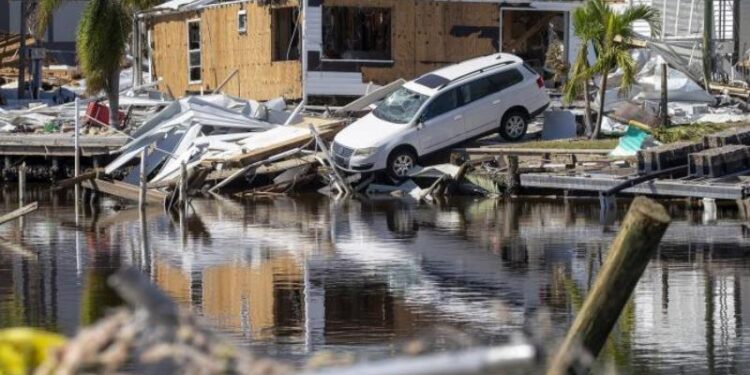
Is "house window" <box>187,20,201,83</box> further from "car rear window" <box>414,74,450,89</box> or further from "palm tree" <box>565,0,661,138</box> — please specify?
"palm tree" <box>565,0,661,138</box>

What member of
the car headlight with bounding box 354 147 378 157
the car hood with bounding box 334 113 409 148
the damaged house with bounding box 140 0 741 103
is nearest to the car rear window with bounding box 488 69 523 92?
the car hood with bounding box 334 113 409 148

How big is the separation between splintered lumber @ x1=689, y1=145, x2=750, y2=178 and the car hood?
6.87 m

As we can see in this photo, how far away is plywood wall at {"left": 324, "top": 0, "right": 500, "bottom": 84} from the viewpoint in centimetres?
3866

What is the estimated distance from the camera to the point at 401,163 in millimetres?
31609

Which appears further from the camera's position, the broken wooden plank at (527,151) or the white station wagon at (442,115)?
the white station wagon at (442,115)

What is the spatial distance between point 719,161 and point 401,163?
24.7ft

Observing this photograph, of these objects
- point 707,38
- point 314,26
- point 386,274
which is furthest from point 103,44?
point 386,274

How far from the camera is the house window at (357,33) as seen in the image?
3894cm

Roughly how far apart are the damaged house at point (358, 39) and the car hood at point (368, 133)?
19.1 feet

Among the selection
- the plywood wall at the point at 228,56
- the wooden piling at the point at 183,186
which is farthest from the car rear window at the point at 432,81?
the plywood wall at the point at 228,56

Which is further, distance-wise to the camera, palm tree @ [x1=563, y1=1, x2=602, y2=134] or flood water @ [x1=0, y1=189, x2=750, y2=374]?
palm tree @ [x1=563, y1=1, x2=602, y2=134]

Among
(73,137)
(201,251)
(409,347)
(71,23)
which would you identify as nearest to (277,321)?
(201,251)

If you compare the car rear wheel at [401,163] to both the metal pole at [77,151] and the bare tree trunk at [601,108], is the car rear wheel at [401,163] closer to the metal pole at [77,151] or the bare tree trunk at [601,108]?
the bare tree trunk at [601,108]

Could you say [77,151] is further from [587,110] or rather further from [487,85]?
[587,110]
